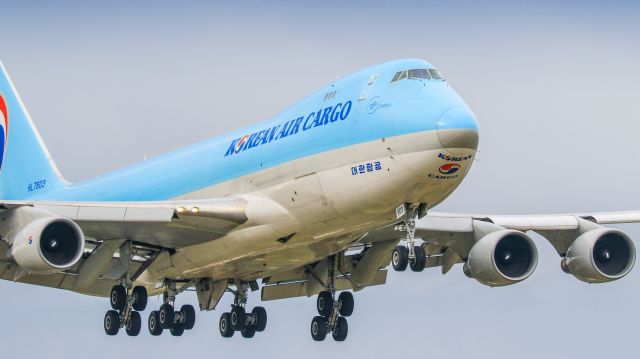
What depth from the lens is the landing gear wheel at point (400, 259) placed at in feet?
130

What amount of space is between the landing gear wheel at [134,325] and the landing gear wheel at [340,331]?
20.3ft

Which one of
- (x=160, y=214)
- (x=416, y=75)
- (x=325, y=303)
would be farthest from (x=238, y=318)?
(x=416, y=75)

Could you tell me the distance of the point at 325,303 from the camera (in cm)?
4319

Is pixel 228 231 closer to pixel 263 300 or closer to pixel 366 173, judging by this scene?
pixel 366 173

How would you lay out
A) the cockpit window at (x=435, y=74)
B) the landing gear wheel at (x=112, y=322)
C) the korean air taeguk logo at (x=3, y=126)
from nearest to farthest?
the cockpit window at (x=435, y=74) → the landing gear wheel at (x=112, y=322) → the korean air taeguk logo at (x=3, y=126)

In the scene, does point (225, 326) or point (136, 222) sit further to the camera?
point (225, 326)

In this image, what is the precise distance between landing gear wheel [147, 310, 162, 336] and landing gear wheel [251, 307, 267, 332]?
333 cm

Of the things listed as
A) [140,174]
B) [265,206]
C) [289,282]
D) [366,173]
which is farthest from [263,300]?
[366,173]

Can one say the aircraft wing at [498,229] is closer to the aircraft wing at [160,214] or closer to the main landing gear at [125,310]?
the aircraft wing at [160,214]

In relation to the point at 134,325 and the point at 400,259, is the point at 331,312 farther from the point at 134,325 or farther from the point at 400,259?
the point at 134,325

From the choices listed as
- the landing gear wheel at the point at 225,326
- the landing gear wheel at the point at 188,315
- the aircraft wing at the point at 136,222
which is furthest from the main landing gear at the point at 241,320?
the aircraft wing at the point at 136,222

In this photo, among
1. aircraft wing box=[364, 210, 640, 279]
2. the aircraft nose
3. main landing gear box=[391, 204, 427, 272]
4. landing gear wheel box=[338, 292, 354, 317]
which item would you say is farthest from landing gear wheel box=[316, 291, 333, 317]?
the aircraft nose

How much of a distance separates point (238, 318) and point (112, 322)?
4874 millimetres

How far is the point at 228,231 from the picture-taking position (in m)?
37.5
